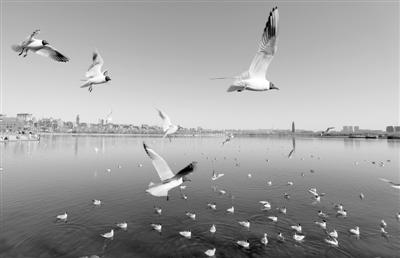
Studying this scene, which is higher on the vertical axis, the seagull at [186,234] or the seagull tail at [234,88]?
the seagull tail at [234,88]

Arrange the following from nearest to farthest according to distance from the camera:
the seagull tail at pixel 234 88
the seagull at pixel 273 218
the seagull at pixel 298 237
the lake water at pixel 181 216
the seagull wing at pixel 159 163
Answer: the seagull wing at pixel 159 163, the seagull tail at pixel 234 88, the lake water at pixel 181 216, the seagull at pixel 298 237, the seagull at pixel 273 218

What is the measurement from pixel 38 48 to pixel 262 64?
5905 mm

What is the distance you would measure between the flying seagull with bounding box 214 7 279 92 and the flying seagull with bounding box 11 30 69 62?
4.64m

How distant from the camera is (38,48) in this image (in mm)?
6086

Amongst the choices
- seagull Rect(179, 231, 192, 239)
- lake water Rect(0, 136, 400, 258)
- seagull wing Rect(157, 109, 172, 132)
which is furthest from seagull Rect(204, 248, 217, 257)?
seagull wing Rect(157, 109, 172, 132)

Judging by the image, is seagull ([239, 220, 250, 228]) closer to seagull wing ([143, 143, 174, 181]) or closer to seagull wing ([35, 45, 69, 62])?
seagull wing ([143, 143, 174, 181])

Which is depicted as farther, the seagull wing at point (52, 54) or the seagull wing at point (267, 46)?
the seagull wing at point (52, 54)

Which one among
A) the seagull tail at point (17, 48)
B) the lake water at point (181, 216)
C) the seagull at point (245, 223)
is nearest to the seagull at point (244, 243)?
the lake water at point (181, 216)

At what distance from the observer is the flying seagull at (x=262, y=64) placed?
18.6 ft

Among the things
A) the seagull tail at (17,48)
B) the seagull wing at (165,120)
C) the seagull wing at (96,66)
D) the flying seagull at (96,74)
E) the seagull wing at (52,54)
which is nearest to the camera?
the seagull tail at (17,48)

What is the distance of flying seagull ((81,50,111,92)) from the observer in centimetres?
682

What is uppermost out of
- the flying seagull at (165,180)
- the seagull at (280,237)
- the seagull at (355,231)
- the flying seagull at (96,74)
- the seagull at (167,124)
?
the flying seagull at (96,74)

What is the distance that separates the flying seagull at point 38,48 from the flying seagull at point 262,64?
4.64 metres

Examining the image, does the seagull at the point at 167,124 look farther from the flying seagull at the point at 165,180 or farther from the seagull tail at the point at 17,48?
the seagull tail at the point at 17,48
